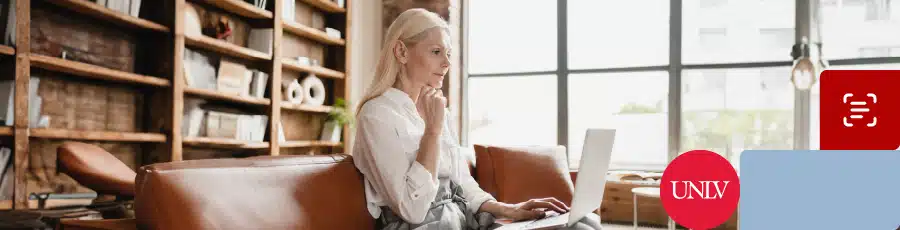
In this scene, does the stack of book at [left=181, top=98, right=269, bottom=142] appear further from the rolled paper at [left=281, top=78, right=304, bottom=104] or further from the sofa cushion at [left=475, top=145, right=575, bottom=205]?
the sofa cushion at [left=475, top=145, right=575, bottom=205]

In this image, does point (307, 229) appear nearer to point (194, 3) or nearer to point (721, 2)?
point (194, 3)

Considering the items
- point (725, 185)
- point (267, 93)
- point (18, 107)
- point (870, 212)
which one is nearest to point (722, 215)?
point (725, 185)

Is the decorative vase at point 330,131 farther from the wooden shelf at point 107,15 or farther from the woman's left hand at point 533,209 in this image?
the woman's left hand at point 533,209

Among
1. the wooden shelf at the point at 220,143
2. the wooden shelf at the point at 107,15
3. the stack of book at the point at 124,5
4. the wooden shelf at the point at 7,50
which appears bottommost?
the wooden shelf at the point at 220,143

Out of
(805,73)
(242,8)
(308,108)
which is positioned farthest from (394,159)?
(805,73)

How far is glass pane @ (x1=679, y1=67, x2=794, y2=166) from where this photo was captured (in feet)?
15.8

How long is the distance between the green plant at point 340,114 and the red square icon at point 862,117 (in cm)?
352

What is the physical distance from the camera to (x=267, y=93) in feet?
14.1

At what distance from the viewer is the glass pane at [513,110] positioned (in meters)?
5.50

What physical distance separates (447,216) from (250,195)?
520mm

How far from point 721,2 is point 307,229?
4.48 metres

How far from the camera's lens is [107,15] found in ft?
10.1

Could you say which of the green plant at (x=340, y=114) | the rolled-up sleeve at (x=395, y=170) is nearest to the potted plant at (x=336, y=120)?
the green plant at (x=340, y=114)

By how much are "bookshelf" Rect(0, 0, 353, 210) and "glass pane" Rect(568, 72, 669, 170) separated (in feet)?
6.74
